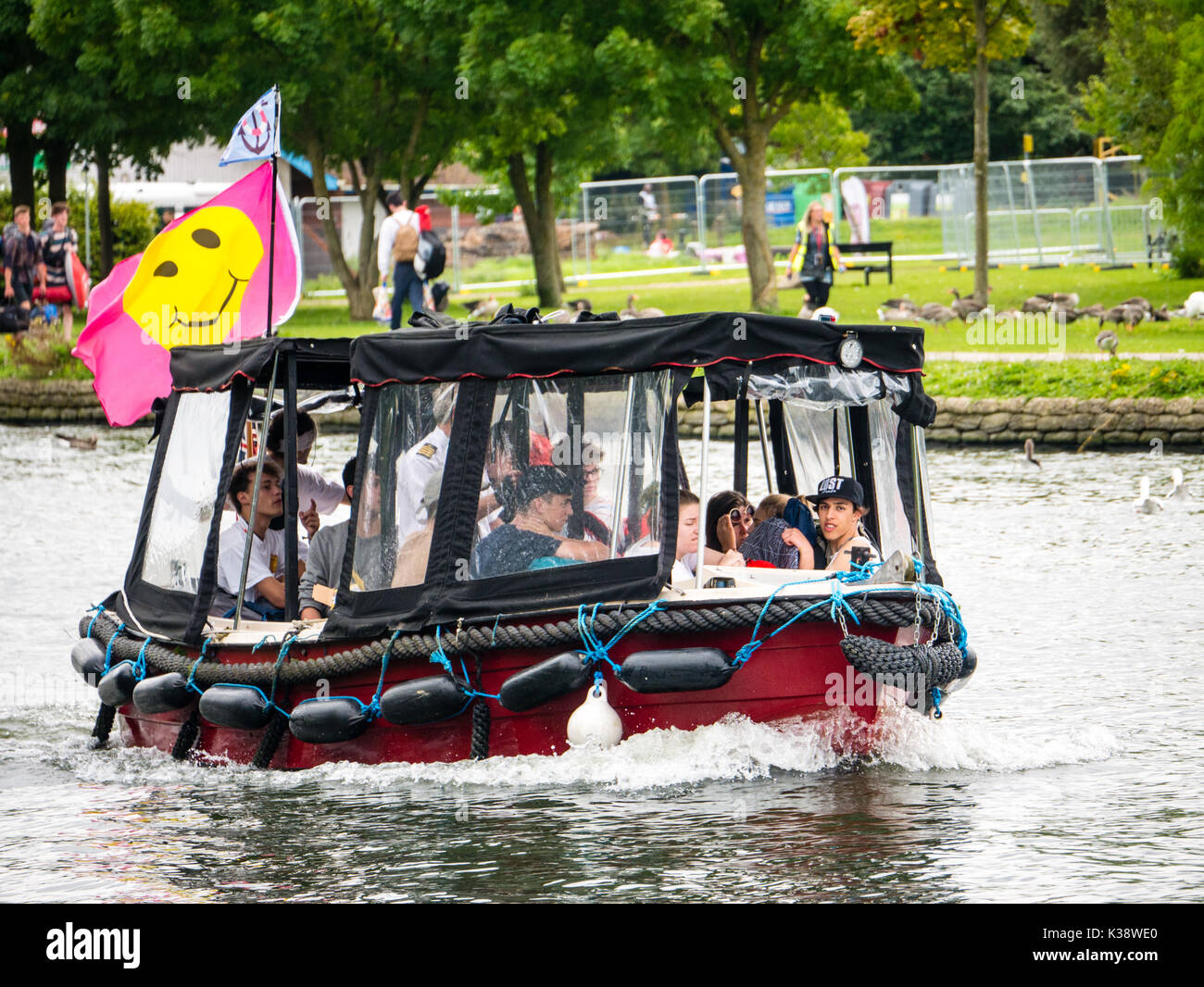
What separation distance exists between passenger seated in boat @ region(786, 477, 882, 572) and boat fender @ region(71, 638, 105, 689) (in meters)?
4.13

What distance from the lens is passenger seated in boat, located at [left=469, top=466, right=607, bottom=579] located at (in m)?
9.02

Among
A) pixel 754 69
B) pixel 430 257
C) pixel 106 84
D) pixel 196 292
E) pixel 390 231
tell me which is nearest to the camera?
pixel 196 292

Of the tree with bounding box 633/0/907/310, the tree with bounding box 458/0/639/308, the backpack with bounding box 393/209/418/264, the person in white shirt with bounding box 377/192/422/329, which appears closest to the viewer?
the backpack with bounding box 393/209/418/264

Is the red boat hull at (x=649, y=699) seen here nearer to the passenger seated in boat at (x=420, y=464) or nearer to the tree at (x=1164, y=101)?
the passenger seated in boat at (x=420, y=464)

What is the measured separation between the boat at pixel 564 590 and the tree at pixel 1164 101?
1633 centimetres

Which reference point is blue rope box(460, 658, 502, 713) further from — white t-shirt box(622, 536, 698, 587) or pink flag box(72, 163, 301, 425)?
pink flag box(72, 163, 301, 425)

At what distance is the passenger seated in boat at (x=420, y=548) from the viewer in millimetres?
9203

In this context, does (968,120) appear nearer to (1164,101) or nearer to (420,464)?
(1164,101)

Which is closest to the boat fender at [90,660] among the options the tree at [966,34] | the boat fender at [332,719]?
the boat fender at [332,719]

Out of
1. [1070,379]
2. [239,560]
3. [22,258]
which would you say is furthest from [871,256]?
[239,560]

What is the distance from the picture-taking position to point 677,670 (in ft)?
28.1

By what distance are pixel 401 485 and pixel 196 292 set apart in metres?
2.50

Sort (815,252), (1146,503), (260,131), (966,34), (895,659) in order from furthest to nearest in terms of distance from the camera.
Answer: (966,34)
(815,252)
(1146,503)
(260,131)
(895,659)

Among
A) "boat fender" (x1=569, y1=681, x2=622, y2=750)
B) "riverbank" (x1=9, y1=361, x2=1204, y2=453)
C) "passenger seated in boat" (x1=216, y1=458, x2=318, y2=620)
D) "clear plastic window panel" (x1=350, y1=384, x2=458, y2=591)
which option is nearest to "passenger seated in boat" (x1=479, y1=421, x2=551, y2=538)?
"clear plastic window panel" (x1=350, y1=384, x2=458, y2=591)
